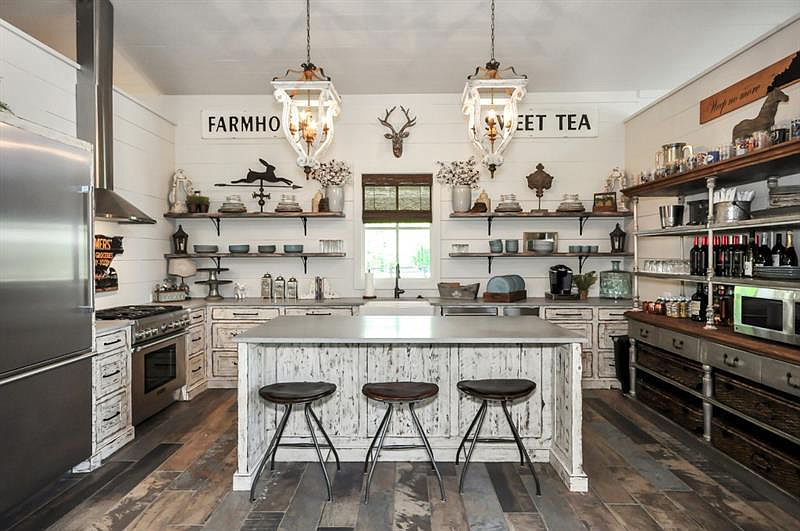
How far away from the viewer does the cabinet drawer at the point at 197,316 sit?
198 inches

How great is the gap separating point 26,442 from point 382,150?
14.4ft

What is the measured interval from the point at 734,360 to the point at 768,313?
383 mm

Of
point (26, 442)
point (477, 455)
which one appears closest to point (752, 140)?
point (477, 455)

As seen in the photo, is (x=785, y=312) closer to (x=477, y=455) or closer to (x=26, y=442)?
(x=477, y=455)

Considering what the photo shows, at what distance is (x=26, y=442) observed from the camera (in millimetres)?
2646

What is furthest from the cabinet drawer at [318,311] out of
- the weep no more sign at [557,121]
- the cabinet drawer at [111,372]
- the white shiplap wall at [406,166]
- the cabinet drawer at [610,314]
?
the weep no more sign at [557,121]

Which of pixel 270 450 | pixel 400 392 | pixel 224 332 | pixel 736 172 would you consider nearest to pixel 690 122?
pixel 736 172

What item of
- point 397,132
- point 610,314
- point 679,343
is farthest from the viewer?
point 397,132

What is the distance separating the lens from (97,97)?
4141mm

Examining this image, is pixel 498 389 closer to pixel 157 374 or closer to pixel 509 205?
pixel 157 374

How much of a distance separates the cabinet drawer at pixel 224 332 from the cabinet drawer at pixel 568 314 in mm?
3058

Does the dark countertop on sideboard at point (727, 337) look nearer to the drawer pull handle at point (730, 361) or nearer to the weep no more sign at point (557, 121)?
the drawer pull handle at point (730, 361)

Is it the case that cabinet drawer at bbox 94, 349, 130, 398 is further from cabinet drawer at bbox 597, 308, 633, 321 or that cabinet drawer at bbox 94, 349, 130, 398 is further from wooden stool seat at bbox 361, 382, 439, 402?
cabinet drawer at bbox 597, 308, 633, 321

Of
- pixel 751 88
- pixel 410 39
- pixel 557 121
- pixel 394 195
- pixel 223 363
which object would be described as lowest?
pixel 223 363
